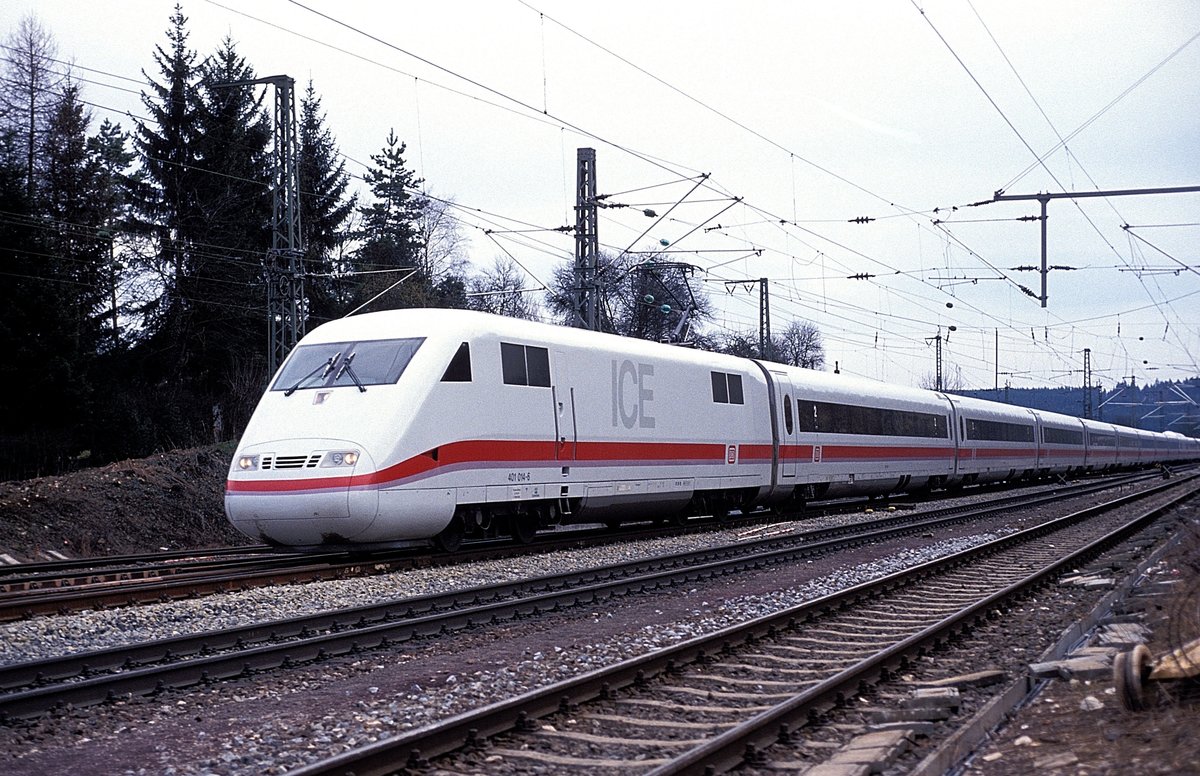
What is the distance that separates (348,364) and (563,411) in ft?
11.3

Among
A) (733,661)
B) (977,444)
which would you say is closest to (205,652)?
(733,661)

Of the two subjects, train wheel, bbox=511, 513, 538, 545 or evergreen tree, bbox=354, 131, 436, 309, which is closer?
train wheel, bbox=511, 513, 538, 545

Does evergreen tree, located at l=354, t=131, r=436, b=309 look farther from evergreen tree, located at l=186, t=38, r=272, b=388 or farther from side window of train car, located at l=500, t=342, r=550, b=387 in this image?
side window of train car, located at l=500, t=342, r=550, b=387

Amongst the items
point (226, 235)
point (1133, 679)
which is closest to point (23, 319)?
point (226, 235)

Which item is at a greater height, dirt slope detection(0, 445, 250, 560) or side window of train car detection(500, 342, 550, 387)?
side window of train car detection(500, 342, 550, 387)

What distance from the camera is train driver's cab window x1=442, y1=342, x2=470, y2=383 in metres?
14.8

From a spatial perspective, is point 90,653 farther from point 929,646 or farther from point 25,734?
point 929,646

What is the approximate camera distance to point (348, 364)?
1507 cm

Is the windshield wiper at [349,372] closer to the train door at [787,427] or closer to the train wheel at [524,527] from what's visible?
the train wheel at [524,527]

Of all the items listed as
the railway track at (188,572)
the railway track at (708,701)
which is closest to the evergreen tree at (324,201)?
the railway track at (188,572)

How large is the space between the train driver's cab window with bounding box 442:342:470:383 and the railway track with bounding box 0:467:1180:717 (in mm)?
3118

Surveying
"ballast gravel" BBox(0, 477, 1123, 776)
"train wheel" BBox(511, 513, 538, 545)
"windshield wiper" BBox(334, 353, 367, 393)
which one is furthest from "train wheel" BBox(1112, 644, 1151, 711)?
"train wheel" BBox(511, 513, 538, 545)

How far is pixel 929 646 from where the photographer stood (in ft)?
30.9

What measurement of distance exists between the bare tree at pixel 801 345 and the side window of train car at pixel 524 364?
59780mm
